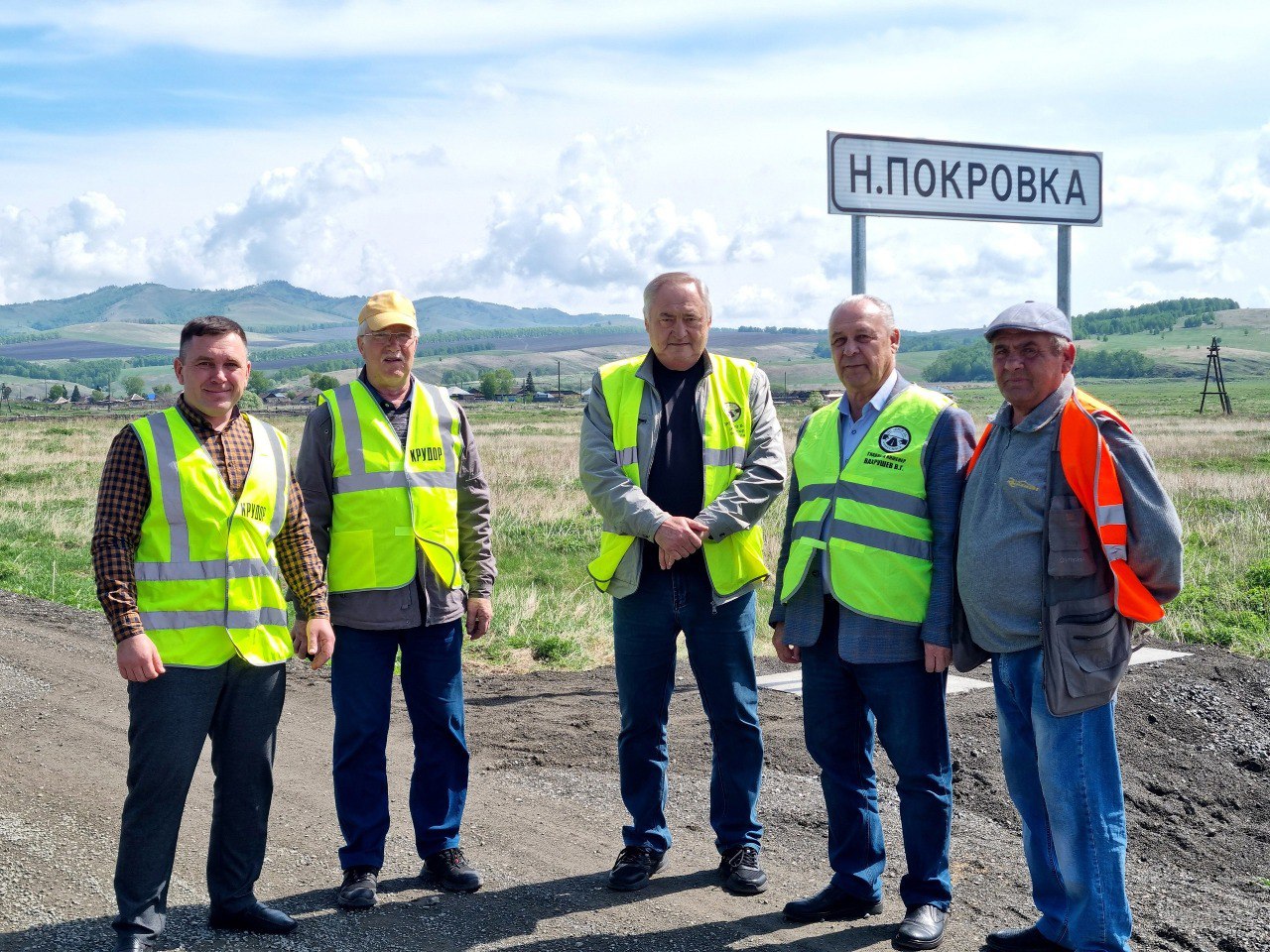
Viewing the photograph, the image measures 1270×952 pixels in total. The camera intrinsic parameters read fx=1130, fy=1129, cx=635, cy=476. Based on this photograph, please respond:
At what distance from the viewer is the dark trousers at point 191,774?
3.80 meters

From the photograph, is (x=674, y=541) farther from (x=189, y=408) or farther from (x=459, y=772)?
(x=189, y=408)

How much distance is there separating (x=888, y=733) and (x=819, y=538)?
74 centimetres

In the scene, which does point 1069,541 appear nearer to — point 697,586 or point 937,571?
point 937,571

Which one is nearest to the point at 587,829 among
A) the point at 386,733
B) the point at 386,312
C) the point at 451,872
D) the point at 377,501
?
the point at 451,872

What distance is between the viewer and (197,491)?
3.83 m

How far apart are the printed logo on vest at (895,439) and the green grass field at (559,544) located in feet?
16.2

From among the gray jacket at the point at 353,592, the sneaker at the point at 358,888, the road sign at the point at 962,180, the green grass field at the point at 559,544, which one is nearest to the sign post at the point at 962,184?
the road sign at the point at 962,180

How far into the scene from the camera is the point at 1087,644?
11.6 ft

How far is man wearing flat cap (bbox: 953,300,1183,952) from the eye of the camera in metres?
3.48

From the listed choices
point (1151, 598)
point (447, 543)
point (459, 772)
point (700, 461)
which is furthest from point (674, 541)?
point (1151, 598)

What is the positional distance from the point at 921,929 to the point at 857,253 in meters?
4.04

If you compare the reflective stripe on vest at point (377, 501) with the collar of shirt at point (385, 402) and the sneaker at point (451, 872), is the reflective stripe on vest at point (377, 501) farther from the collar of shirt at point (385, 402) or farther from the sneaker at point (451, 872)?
the sneaker at point (451, 872)

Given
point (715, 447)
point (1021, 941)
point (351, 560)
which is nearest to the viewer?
point (1021, 941)

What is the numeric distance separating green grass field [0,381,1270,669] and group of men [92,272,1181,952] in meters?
4.13
